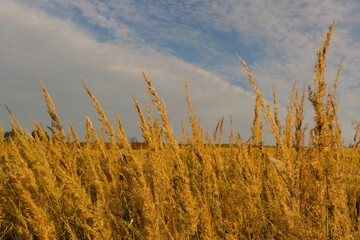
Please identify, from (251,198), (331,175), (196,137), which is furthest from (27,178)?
(331,175)

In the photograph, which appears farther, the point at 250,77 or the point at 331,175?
the point at 331,175


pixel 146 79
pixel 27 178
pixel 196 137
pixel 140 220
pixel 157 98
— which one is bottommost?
pixel 140 220

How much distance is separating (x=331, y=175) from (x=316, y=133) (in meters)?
0.37

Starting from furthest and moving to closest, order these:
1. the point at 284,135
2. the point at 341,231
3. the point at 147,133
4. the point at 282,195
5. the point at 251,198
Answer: the point at 284,135, the point at 251,198, the point at 147,133, the point at 282,195, the point at 341,231

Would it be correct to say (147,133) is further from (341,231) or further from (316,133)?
(341,231)

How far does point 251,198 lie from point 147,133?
2.70 ft

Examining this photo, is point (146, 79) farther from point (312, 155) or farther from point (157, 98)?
point (312, 155)

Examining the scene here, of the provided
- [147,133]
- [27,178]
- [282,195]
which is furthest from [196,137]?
[27,178]

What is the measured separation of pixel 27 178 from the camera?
167 cm

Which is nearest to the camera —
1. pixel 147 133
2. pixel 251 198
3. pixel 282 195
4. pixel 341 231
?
pixel 341 231

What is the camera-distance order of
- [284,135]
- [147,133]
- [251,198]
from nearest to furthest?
[147,133]
[251,198]
[284,135]

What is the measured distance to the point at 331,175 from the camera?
1799 mm

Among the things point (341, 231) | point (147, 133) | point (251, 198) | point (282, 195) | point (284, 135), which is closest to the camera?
point (341, 231)

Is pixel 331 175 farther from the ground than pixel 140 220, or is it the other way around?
pixel 331 175
